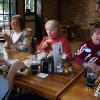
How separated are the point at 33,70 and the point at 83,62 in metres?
0.53

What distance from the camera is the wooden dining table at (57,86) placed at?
164 cm

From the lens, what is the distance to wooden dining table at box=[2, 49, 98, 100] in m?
1.64

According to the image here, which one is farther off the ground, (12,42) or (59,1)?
(59,1)

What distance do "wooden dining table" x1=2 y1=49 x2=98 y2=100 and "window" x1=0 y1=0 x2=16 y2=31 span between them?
4.96 meters

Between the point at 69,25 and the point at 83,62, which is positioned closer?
the point at 83,62

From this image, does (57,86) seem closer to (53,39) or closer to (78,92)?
(78,92)

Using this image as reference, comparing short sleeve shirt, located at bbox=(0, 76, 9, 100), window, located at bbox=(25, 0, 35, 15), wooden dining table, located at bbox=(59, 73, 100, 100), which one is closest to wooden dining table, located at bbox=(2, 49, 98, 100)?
wooden dining table, located at bbox=(59, 73, 100, 100)

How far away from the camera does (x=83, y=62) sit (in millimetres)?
2395

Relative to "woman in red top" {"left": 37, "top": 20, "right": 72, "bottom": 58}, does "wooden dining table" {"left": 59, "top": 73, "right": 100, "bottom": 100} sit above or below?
below

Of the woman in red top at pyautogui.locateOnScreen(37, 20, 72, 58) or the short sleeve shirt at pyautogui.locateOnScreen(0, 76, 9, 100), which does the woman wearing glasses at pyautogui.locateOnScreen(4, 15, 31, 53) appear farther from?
the short sleeve shirt at pyautogui.locateOnScreen(0, 76, 9, 100)

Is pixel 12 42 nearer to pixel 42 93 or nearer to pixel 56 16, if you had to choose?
pixel 42 93

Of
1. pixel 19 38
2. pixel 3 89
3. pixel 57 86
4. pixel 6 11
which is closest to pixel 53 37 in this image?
pixel 19 38

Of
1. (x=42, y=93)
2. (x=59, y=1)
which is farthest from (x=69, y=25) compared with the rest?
(x=42, y=93)

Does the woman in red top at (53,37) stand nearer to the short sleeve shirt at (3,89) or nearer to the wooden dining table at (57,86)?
the wooden dining table at (57,86)
